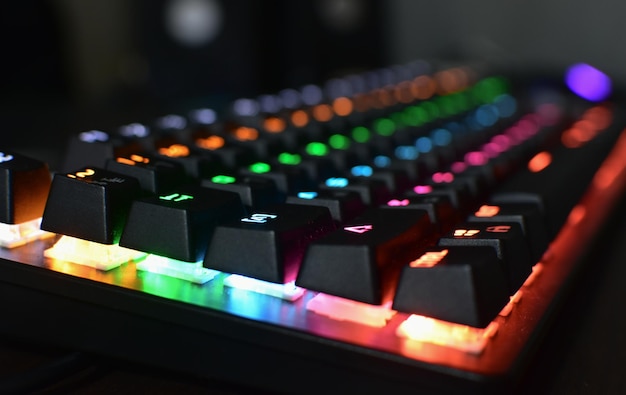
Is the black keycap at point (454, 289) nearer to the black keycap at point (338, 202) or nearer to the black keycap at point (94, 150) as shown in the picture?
the black keycap at point (338, 202)

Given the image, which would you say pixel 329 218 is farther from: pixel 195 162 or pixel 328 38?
pixel 328 38

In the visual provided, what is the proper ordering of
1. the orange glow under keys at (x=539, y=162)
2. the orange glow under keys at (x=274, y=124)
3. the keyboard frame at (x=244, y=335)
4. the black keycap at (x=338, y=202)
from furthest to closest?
the orange glow under keys at (x=274, y=124), the orange glow under keys at (x=539, y=162), the black keycap at (x=338, y=202), the keyboard frame at (x=244, y=335)

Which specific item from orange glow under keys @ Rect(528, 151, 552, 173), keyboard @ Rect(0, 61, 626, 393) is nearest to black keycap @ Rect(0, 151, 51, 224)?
keyboard @ Rect(0, 61, 626, 393)

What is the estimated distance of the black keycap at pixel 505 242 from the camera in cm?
33

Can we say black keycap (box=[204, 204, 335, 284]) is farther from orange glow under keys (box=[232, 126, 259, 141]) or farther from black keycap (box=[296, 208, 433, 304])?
orange glow under keys (box=[232, 126, 259, 141])

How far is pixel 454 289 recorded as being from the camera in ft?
0.95

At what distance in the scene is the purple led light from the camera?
1.10 metres

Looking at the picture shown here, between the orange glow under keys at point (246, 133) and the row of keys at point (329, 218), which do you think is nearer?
the row of keys at point (329, 218)

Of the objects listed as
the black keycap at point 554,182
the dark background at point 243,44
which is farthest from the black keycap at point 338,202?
the dark background at point 243,44

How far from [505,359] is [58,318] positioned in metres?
0.23

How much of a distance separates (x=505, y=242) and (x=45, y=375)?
239mm

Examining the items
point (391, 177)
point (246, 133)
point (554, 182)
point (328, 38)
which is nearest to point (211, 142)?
point (246, 133)

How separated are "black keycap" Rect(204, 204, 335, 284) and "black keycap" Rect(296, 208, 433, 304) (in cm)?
1

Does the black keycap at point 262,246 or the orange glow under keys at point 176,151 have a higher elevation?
the orange glow under keys at point 176,151
